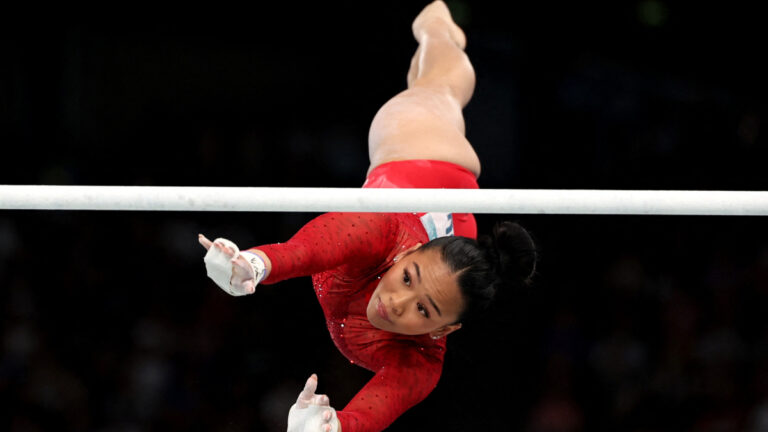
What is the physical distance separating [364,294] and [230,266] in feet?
1.87

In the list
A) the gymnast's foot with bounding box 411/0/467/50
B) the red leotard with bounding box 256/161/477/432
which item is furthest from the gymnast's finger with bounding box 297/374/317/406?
the gymnast's foot with bounding box 411/0/467/50

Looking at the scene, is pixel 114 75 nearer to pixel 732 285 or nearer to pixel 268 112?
pixel 268 112

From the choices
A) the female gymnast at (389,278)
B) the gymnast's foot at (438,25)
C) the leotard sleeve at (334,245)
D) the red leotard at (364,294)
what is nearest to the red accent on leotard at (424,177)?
the female gymnast at (389,278)

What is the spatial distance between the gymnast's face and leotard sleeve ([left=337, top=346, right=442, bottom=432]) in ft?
0.39

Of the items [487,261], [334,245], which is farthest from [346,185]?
[334,245]

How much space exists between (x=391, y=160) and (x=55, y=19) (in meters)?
1.82

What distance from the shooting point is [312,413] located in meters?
1.51

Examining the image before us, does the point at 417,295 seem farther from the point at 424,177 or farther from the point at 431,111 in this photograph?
the point at 431,111

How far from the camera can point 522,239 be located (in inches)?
72.5

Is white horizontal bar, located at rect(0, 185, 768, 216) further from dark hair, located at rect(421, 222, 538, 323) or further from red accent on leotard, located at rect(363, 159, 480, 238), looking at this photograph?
red accent on leotard, located at rect(363, 159, 480, 238)

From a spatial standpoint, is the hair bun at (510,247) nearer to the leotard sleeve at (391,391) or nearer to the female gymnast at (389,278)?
the female gymnast at (389,278)

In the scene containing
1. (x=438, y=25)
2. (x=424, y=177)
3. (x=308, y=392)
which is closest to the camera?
(x=308, y=392)

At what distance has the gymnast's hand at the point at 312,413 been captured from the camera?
4.92 feet

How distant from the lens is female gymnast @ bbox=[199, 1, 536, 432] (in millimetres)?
1510
